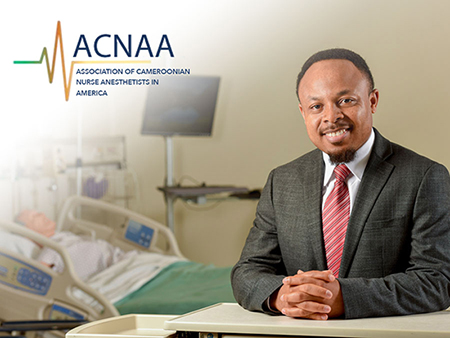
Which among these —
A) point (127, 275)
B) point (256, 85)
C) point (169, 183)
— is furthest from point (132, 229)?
point (256, 85)

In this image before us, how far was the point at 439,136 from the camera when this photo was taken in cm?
431

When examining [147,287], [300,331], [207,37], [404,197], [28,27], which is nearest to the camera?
[300,331]

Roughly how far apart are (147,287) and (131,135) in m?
2.23

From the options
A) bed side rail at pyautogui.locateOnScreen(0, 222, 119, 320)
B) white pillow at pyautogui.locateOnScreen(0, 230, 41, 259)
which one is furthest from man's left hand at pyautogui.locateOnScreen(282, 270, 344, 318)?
white pillow at pyautogui.locateOnScreen(0, 230, 41, 259)

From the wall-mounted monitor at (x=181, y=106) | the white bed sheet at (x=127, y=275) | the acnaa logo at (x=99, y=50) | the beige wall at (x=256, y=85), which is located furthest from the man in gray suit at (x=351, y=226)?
the beige wall at (x=256, y=85)

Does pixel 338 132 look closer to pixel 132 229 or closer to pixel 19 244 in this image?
pixel 19 244

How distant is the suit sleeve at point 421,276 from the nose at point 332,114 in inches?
9.3

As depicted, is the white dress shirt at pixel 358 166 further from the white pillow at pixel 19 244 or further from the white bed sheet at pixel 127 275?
the white pillow at pixel 19 244

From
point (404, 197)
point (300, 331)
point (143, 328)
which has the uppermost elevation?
point (404, 197)

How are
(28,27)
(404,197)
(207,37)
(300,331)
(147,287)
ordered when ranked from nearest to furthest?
(300,331) → (404,197) → (147,287) → (28,27) → (207,37)

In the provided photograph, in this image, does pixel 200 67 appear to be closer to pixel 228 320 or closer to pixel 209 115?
pixel 209 115

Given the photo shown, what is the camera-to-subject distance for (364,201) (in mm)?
1324

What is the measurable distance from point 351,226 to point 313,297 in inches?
8.6

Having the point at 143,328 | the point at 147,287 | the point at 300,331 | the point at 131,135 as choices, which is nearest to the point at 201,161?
the point at 131,135
